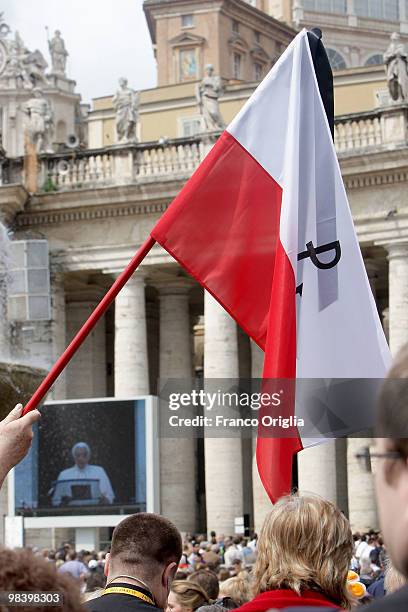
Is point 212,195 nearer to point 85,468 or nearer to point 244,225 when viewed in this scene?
point 244,225

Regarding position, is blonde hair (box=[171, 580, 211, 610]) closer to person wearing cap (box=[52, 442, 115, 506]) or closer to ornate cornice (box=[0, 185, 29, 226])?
person wearing cap (box=[52, 442, 115, 506])

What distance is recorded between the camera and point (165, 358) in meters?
46.2

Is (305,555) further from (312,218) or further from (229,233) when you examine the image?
(229,233)

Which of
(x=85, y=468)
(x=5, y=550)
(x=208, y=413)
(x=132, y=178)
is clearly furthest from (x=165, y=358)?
(x=5, y=550)

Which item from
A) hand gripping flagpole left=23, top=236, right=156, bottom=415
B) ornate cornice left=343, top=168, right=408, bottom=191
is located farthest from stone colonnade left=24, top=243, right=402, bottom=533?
hand gripping flagpole left=23, top=236, right=156, bottom=415

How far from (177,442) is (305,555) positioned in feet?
131

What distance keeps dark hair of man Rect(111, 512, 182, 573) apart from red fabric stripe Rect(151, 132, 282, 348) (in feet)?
10.8

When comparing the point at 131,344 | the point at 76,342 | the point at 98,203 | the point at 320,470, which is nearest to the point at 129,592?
the point at 76,342

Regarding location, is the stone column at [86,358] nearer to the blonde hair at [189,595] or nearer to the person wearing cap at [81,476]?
the person wearing cap at [81,476]

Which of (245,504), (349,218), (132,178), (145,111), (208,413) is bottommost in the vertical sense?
(245,504)

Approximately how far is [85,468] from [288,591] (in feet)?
105

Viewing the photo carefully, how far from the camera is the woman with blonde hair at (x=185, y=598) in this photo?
8.35m

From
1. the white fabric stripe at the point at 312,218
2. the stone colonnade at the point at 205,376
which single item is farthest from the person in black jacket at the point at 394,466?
the stone colonnade at the point at 205,376

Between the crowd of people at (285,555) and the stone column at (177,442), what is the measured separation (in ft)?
120
